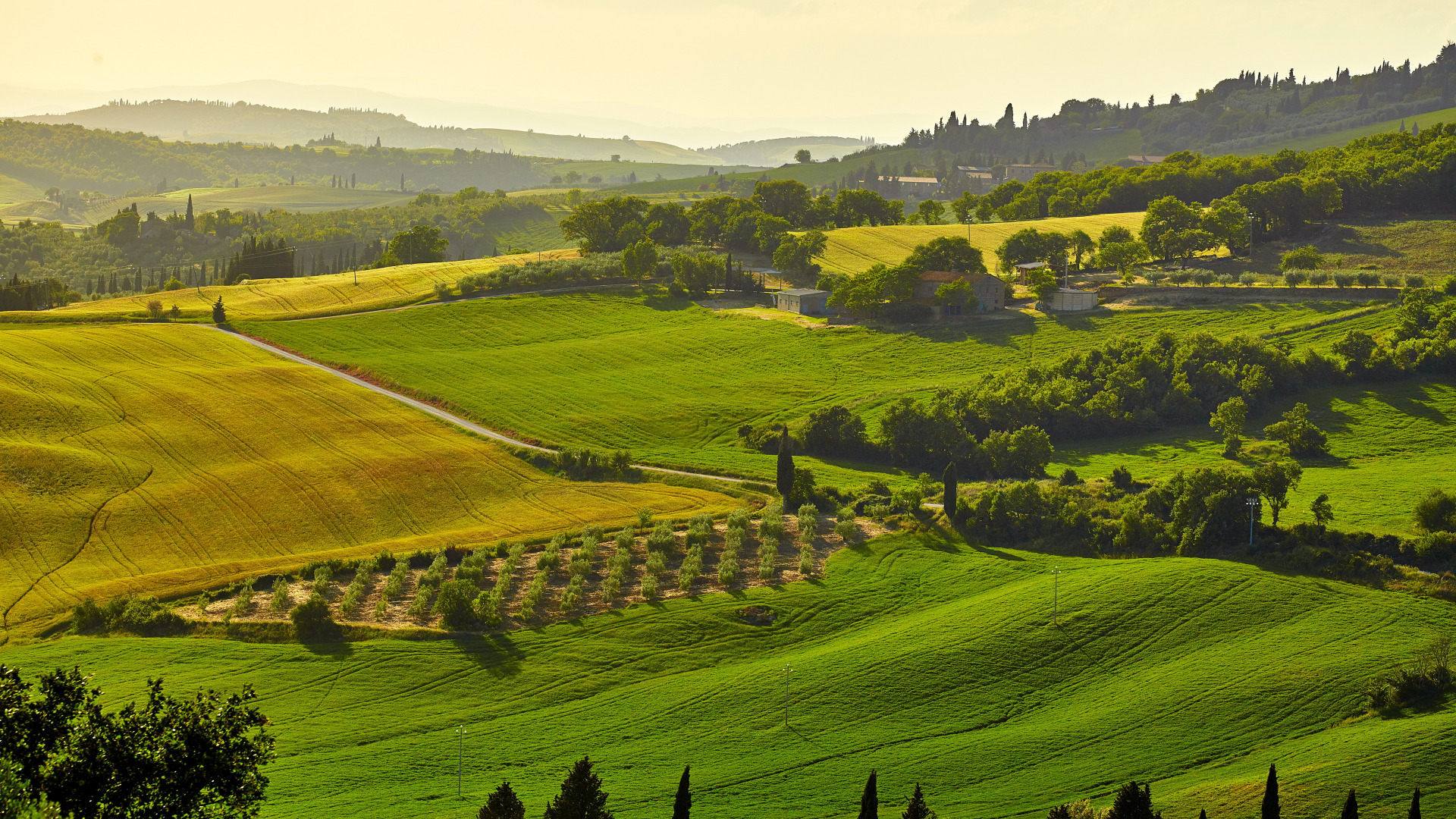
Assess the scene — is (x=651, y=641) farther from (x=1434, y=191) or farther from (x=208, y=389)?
(x=1434, y=191)

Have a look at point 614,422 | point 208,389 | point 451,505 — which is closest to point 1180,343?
point 614,422

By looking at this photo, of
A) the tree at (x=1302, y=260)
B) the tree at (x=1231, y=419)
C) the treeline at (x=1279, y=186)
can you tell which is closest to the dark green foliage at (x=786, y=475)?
the tree at (x=1231, y=419)

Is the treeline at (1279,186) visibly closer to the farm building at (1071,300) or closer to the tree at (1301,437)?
the farm building at (1071,300)

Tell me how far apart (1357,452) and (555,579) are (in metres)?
56.4

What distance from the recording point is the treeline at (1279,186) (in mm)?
141250

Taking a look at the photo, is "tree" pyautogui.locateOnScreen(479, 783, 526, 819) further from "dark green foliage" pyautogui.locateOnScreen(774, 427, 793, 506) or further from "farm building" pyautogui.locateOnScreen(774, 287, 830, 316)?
"farm building" pyautogui.locateOnScreen(774, 287, 830, 316)

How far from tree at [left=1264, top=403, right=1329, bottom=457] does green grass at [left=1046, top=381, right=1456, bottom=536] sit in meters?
1.03

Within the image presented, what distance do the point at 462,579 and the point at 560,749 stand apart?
17.5 metres

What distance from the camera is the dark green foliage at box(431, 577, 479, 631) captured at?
2104 inches

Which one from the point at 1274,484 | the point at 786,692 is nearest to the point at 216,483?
the point at 786,692

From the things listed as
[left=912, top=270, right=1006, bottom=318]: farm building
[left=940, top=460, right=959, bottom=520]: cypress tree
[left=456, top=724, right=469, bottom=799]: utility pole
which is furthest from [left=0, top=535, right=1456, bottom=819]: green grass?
[left=912, top=270, right=1006, bottom=318]: farm building

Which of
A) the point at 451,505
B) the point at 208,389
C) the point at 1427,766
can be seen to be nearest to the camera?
the point at 1427,766

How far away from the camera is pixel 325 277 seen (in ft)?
473

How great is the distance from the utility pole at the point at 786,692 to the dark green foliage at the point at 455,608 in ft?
49.6
